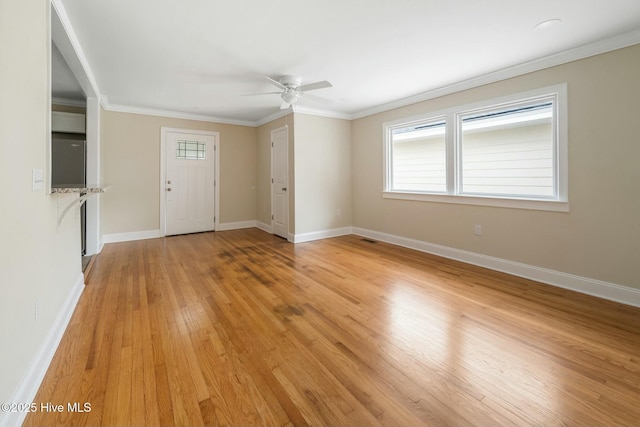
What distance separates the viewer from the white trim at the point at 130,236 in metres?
5.02

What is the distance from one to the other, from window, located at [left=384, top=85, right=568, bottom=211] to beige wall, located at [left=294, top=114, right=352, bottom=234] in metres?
1.25

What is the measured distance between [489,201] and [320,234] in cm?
295

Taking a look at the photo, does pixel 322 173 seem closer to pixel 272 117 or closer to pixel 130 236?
pixel 272 117

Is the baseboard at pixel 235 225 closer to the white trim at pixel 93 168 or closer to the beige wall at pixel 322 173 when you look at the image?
the beige wall at pixel 322 173

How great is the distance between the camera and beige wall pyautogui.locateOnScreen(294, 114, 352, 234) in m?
5.18

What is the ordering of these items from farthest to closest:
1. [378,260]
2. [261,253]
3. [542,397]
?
[261,253], [378,260], [542,397]

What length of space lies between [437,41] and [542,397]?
2966 mm

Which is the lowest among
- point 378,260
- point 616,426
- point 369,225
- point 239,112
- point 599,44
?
point 616,426

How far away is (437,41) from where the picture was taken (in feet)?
8.96

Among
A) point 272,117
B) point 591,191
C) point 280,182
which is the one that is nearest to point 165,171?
point 280,182

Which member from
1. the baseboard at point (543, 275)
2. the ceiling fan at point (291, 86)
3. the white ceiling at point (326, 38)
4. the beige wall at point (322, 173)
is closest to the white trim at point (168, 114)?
the white ceiling at point (326, 38)

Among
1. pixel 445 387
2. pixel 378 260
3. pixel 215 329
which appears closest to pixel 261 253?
pixel 378 260

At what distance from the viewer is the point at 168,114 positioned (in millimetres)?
5453

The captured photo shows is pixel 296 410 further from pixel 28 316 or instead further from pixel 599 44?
pixel 599 44
